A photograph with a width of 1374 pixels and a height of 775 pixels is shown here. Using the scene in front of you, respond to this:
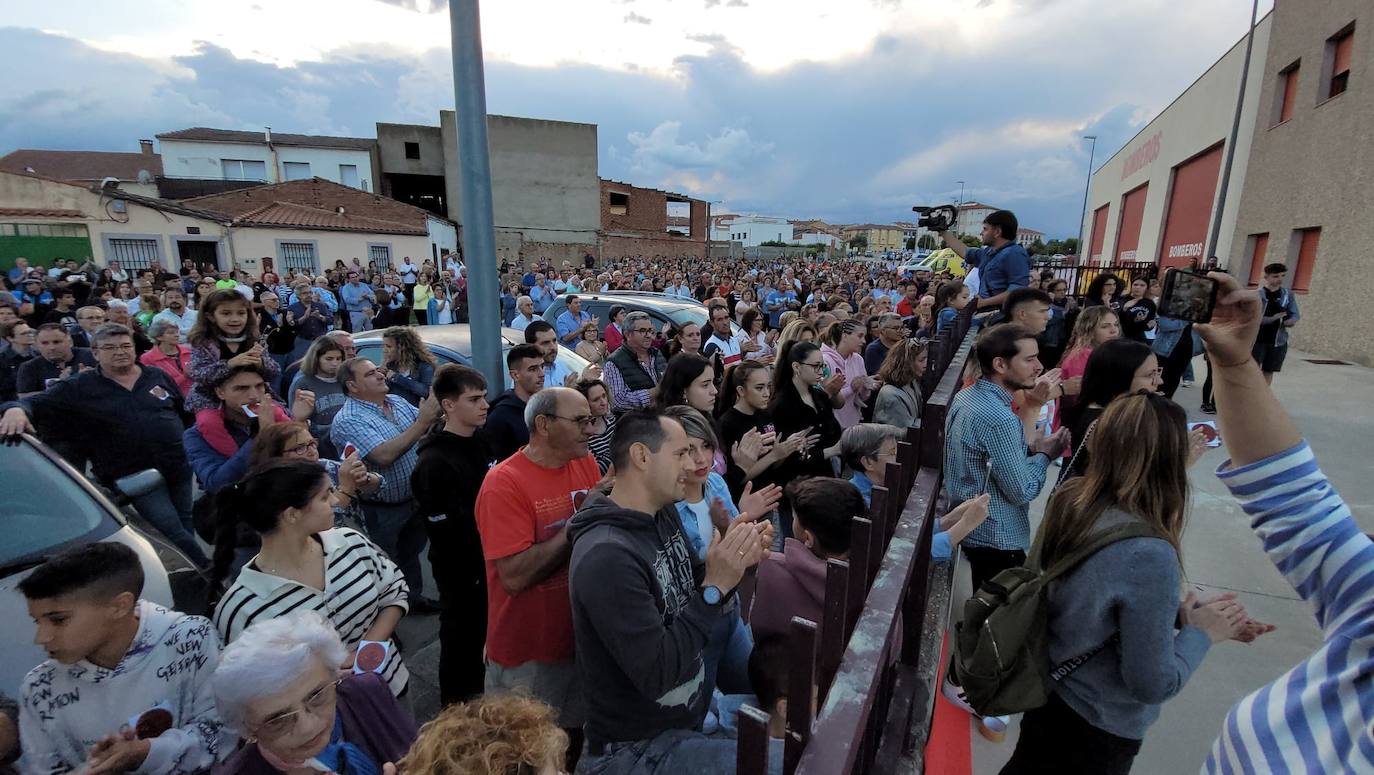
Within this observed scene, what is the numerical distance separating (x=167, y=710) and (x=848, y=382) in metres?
4.62

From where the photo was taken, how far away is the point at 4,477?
2.85 m

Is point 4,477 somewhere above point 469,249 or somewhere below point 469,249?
below

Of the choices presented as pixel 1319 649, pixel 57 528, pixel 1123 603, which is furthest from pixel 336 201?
pixel 1319 649

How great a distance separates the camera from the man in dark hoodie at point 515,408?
3.62 m

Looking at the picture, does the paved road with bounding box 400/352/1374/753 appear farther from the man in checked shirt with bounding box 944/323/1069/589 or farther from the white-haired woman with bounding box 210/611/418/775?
the white-haired woman with bounding box 210/611/418/775

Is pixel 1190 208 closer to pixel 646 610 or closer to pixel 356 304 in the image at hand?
pixel 356 304

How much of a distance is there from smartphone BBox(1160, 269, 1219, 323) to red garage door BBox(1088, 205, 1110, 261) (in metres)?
42.2

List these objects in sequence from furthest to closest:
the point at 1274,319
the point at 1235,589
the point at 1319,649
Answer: the point at 1274,319 → the point at 1235,589 → the point at 1319,649

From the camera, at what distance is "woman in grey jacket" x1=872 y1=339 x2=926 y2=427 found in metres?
4.46

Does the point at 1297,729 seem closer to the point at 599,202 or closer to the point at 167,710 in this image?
the point at 167,710

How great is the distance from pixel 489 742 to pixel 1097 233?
1884 inches

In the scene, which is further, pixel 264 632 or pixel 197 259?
pixel 197 259

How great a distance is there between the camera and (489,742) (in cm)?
126

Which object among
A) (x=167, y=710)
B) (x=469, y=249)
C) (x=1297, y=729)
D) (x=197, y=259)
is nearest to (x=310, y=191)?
(x=197, y=259)
